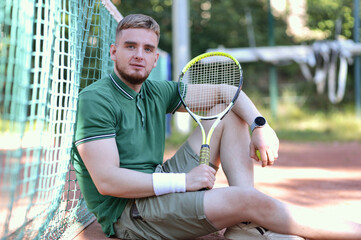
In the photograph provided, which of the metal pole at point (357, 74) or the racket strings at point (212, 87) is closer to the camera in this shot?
the racket strings at point (212, 87)

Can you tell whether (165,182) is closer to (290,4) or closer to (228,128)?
(228,128)

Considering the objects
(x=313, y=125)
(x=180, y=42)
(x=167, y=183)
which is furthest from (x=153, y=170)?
(x=313, y=125)

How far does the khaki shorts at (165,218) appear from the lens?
7.07 ft

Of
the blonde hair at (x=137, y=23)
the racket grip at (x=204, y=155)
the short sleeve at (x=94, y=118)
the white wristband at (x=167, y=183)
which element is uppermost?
the blonde hair at (x=137, y=23)

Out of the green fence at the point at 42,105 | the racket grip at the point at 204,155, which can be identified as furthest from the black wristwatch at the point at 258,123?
the green fence at the point at 42,105

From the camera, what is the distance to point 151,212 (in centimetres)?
220

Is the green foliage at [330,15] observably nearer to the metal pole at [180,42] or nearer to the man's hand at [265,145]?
the metal pole at [180,42]

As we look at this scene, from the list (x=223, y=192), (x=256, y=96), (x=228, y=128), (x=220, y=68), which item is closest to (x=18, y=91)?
(x=223, y=192)

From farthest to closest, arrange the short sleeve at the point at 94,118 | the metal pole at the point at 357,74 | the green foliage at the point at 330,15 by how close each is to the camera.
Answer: the green foliage at the point at 330,15 → the metal pole at the point at 357,74 → the short sleeve at the point at 94,118

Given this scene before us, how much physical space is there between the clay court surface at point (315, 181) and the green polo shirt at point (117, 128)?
0.26 metres

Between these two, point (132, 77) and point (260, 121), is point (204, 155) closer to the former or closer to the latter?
point (260, 121)

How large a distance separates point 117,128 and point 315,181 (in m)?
2.65

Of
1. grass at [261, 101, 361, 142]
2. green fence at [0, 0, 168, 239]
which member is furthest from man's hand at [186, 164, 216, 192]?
grass at [261, 101, 361, 142]

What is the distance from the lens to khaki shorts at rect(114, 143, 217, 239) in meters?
2.15
